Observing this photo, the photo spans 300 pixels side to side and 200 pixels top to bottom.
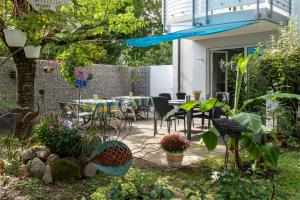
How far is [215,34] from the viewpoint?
12047 mm

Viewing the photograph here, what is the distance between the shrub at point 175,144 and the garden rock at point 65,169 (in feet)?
5.41

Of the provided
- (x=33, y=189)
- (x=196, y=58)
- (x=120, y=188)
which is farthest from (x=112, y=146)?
(x=196, y=58)

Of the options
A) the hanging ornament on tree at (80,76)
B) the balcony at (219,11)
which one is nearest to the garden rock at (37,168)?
the hanging ornament on tree at (80,76)

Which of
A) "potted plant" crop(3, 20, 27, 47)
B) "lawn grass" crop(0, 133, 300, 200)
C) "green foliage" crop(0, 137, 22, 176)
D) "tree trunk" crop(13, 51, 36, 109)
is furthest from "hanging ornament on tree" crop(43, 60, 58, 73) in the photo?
"green foliage" crop(0, 137, 22, 176)

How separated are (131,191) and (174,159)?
191 centimetres

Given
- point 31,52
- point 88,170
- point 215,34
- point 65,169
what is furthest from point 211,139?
point 215,34

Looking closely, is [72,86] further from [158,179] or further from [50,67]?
[158,179]

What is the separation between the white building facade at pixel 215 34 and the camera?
10.7 m

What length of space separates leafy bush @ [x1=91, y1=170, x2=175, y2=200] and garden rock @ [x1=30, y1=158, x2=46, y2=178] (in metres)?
1.37

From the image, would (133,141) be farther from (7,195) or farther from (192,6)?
(192,6)

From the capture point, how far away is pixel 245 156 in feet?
20.7

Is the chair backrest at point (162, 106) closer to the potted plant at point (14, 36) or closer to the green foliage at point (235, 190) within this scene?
the potted plant at point (14, 36)

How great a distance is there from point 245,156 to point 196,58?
318 inches

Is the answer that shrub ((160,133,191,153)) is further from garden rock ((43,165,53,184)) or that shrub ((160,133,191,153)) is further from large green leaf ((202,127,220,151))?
garden rock ((43,165,53,184))
